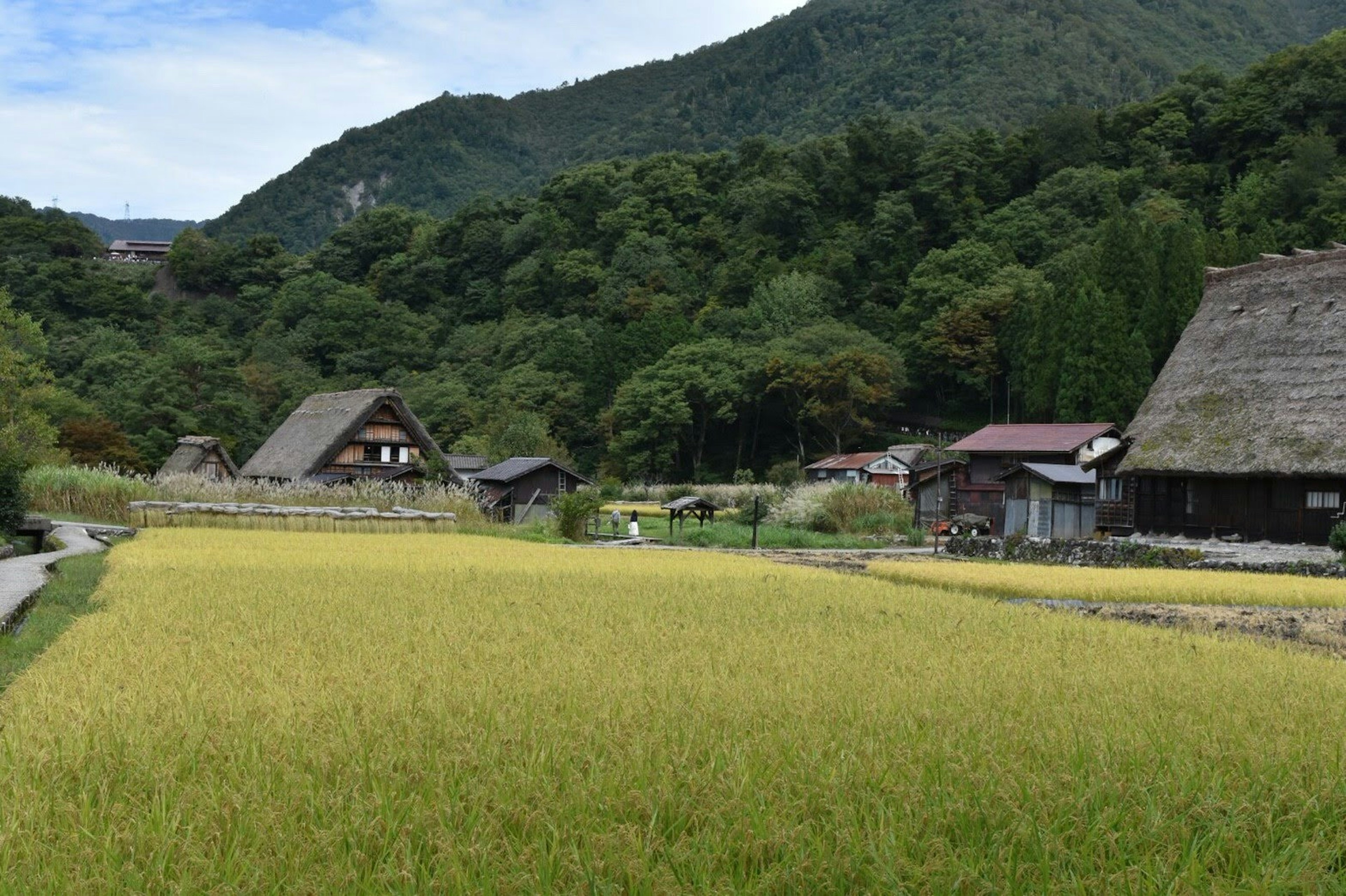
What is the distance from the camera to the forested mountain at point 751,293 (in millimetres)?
41062

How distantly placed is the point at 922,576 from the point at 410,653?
925 centimetres

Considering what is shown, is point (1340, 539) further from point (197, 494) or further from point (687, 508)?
point (197, 494)

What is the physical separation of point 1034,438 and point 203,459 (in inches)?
990

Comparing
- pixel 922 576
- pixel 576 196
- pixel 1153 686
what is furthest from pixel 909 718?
pixel 576 196

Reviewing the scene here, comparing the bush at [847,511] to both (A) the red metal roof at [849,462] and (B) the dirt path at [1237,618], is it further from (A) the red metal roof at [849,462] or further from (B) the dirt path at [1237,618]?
(B) the dirt path at [1237,618]

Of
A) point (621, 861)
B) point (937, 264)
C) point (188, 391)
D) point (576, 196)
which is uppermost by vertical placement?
point (576, 196)

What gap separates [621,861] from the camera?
3.09m

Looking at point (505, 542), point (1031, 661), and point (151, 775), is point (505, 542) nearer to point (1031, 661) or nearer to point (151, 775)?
point (1031, 661)

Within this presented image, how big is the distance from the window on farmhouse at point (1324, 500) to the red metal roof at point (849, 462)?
810 inches

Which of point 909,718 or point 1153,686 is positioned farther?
point 1153,686

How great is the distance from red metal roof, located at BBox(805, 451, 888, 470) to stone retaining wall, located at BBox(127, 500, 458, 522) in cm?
2236

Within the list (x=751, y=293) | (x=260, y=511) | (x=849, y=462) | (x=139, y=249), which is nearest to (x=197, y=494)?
(x=260, y=511)

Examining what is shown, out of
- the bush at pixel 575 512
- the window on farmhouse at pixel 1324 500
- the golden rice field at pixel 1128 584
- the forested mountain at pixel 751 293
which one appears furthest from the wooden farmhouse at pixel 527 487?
the window on farmhouse at pixel 1324 500

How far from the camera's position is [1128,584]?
522 inches
